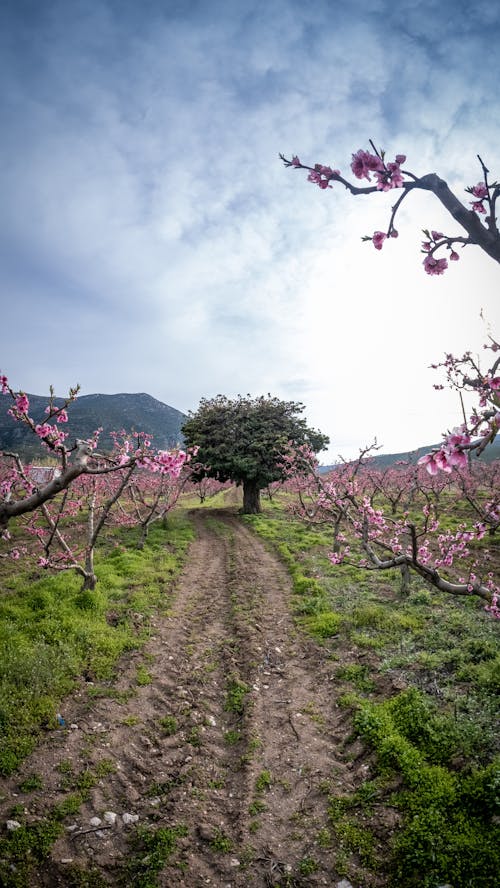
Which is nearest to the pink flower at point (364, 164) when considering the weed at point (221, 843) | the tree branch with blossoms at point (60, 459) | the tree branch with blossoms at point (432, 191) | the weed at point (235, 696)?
the tree branch with blossoms at point (432, 191)

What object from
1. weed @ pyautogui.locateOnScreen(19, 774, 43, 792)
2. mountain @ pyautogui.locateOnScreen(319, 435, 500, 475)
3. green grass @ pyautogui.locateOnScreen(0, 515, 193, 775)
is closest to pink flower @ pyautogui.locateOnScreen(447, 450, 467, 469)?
mountain @ pyautogui.locateOnScreen(319, 435, 500, 475)

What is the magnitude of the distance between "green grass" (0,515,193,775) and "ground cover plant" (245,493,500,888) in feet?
15.3

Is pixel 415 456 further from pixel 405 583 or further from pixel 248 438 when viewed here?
pixel 405 583

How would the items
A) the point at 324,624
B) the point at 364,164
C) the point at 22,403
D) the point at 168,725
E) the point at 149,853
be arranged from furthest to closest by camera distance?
the point at 324,624, the point at 168,725, the point at 22,403, the point at 149,853, the point at 364,164

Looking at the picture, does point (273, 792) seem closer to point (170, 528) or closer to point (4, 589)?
point (4, 589)

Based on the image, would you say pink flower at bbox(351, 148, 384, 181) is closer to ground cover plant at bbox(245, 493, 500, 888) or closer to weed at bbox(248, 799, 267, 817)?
ground cover plant at bbox(245, 493, 500, 888)

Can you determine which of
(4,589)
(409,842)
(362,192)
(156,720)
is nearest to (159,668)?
(156,720)

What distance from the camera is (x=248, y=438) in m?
30.2

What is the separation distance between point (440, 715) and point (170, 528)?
62.7 feet

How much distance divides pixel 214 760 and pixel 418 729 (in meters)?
3.27

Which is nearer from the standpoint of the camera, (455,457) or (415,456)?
(455,457)

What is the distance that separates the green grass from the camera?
6441 mm

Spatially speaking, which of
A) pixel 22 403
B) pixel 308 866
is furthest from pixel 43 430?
pixel 308 866

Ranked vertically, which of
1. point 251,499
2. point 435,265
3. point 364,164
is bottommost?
point 251,499
